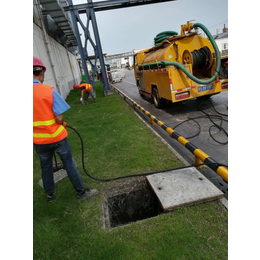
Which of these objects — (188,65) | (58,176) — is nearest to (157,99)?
(188,65)

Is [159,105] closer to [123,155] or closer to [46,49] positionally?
[123,155]

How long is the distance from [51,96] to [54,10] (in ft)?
36.4

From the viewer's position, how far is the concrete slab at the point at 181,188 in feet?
8.58

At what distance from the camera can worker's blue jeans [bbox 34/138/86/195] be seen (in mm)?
2809

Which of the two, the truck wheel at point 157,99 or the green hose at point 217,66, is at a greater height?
the green hose at point 217,66

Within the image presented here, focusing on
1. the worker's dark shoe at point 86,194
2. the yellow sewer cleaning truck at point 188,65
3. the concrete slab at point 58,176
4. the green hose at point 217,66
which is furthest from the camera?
the yellow sewer cleaning truck at point 188,65

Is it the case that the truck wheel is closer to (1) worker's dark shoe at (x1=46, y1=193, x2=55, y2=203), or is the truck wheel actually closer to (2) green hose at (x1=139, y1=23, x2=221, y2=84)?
(2) green hose at (x1=139, y1=23, x2=221, y2=84)

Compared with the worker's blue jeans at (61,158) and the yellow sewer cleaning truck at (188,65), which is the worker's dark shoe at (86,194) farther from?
the yellow sewer cleaning truck at (188,65)

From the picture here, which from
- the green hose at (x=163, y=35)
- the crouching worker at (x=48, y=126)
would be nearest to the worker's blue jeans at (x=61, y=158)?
the crouching worker at (x=48, y=126)

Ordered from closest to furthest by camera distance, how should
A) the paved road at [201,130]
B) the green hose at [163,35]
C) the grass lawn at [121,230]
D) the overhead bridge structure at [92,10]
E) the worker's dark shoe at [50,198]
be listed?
1. the grass lawn at [121,230]
2. the worker's dark shoe at [50,198]
3. the paved road at [201,130]
4. the green hose at [163,35]
5. the overhead bridge structure at [92,10]

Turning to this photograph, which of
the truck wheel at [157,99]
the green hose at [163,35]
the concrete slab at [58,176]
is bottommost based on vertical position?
the concrete slab at [58,176]

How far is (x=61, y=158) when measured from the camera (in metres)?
2.85

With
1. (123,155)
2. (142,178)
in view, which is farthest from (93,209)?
(123,155)

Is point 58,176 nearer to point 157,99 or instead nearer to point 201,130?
point 201,130
